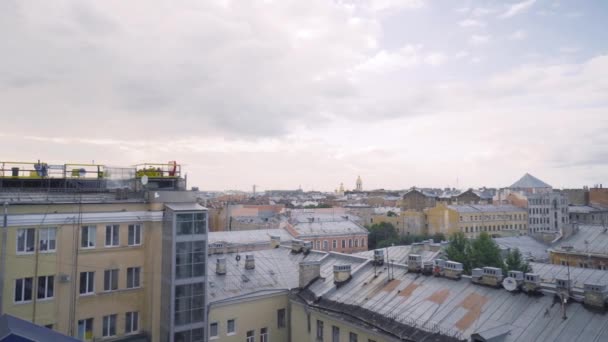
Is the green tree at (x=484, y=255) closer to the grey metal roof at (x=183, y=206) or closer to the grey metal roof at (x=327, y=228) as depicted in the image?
the grey metal roof at (x=183, y=206)

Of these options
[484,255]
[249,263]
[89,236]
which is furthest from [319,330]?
[484,255]

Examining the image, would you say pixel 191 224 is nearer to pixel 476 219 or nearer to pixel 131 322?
pixel 131 322

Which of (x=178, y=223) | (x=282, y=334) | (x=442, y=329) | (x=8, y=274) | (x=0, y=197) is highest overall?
(x=0, y=197)

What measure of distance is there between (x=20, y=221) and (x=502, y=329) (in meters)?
19.9

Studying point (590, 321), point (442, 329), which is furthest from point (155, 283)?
point (590, 321)

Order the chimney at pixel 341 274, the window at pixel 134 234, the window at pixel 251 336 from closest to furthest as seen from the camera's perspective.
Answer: the window at pixel 134 234 < the chimney at pixel 341 274 < the window at pixel 251 336

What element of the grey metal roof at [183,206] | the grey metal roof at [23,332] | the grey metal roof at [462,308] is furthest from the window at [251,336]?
the grey metal roof at [23,332]

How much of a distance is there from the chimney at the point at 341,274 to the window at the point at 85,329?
12592 mm

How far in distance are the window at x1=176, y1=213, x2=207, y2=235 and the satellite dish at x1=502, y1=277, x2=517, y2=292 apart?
46.5 ft

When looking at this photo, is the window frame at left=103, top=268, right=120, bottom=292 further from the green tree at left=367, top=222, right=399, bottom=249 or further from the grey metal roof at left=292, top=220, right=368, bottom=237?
the green tree at left=367, top=222, right=399, bottom=249

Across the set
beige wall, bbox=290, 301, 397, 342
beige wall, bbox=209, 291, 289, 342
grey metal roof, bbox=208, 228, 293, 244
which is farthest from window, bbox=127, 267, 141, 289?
grey metal roof, bbox=208, 228, 293, 244

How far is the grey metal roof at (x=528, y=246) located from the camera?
170ft

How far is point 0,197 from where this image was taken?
18.0 m

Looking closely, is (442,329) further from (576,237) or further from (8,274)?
(576,237)
